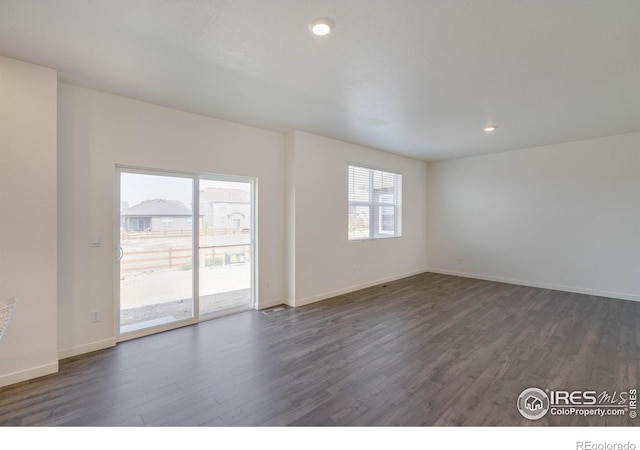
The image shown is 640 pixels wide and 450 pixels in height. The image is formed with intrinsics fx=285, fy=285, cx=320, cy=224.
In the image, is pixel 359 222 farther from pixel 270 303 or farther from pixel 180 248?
pixel 180 248

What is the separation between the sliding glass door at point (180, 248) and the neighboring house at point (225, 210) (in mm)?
14

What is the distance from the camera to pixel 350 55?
2.36 meters

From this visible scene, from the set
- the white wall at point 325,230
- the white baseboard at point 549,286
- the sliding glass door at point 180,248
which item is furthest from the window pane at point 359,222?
the white baseboard at point 549,286

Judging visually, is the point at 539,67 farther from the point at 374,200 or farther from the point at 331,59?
the point at 374,200

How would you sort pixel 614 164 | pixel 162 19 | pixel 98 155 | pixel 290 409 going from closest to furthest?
pixel 162 19 → pixel 290 409 → pixel 98 155 → pixel 614 164

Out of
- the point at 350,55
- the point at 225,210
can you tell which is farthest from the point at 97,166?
the point at 350,55

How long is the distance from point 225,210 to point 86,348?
2179mm

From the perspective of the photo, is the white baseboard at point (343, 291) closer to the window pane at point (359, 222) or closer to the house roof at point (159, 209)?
the window pane at point (359, 222)

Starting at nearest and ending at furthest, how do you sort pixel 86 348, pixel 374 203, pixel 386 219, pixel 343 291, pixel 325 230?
pixel 86 348 → pixel 325 230 → pixel 343 291 → pixel 374 203 → pixel 386 219

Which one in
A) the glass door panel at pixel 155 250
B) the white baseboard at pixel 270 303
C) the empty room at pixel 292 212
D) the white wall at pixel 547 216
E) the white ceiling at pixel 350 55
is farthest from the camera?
the white wall at pixel 547 216

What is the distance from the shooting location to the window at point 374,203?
5.49 m

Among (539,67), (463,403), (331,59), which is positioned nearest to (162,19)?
(331,59)

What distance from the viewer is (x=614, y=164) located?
15.5 ft

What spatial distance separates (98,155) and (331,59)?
262 cm
